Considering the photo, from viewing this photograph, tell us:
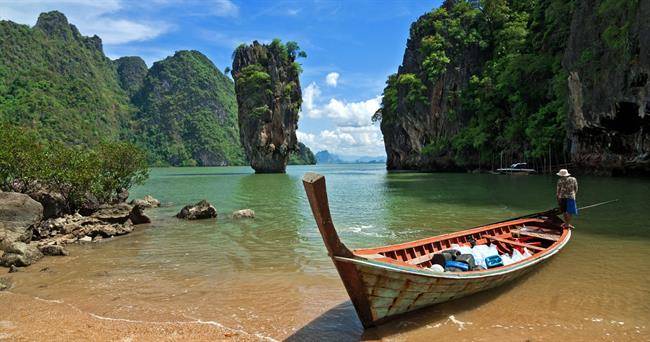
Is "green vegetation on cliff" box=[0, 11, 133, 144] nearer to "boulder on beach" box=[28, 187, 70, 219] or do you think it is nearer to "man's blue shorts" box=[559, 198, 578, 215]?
"boulder on beach" box=[28, 187, 70, 219]

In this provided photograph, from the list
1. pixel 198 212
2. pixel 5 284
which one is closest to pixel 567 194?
pixel 5 284

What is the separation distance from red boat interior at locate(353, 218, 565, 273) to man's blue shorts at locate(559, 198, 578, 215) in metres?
0.64

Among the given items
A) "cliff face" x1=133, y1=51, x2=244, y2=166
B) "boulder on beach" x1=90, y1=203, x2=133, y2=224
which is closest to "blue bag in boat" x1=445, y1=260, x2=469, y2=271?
"boulder on beach" x1=90, y1=203, x2=133, y2=224

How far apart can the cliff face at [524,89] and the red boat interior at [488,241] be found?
1866cm

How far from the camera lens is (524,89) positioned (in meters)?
42.2

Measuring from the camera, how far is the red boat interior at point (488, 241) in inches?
285

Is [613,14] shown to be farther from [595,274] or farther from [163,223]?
[163,223]

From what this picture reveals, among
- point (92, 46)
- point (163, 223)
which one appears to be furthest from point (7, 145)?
point (92, 46)

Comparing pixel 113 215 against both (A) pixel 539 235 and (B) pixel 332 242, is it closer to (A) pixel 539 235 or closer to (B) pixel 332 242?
(B) pixel 332 242

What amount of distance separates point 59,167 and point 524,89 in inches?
1678

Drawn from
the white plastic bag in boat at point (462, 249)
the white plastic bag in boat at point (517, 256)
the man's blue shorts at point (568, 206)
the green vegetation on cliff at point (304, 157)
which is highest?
the green vegetation on cliff at point (304, 157)

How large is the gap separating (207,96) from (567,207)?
548 feet

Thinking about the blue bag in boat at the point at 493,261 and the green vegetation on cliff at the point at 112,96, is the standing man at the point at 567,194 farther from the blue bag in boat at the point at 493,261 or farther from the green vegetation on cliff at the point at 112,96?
the green vegetation on cliff at the point at 112,96

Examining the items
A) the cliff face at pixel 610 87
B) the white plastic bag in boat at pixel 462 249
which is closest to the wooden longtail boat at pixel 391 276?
the white plastic bag in boat at pixel 462 249
